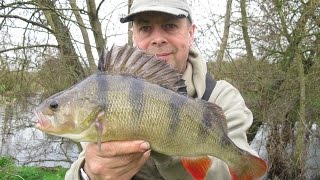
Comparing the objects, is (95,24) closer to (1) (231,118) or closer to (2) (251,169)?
(1) (231,118)

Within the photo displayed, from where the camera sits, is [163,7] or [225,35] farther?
[225,35]

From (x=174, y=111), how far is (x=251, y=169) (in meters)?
0.60

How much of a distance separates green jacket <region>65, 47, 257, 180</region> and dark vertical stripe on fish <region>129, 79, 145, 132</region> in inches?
21.0

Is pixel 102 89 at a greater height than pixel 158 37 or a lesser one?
lesser

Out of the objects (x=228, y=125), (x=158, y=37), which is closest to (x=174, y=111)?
(x=228, y=125)

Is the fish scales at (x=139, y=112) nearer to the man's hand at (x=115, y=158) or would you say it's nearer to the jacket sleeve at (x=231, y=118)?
the man's hand at (x=115, y=158)

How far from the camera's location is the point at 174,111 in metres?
2.36

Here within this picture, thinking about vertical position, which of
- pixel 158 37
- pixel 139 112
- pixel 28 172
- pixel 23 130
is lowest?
pixel 28 172

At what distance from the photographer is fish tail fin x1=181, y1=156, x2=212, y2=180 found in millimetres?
2611

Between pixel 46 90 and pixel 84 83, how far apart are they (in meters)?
8.69

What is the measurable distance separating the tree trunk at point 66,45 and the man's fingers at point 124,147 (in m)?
8.44

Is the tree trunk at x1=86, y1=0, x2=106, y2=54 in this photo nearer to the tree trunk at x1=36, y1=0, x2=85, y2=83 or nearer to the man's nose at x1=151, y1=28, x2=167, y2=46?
the tree trunk at x1=36, y1=0, x2=85, y2=83

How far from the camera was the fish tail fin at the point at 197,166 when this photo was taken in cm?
261

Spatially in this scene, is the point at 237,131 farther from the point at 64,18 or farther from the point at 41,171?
the point at 41,171
